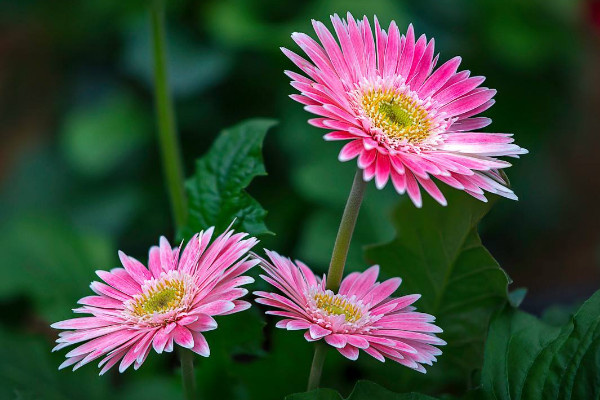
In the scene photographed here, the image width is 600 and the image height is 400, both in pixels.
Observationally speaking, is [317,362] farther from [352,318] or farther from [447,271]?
[447,271]

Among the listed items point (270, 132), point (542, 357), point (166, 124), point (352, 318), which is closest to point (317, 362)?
point (352, 318)

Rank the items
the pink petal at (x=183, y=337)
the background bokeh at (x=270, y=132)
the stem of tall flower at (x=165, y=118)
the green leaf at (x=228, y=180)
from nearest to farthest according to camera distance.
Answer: the pink petal at (x=183, y=337) < the green leaf at (x=228, y=180) < the stem of tall flower at (x=165, y=118) < the background bokeh at (x=270, y=132)

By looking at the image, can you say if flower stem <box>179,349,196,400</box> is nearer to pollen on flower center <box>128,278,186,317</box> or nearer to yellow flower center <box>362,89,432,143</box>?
pollen on flower center <box>128,278,186,317</box>

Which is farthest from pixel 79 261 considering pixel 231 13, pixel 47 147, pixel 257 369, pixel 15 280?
pixel 47 147

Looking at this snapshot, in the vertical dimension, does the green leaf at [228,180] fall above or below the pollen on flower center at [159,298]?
above

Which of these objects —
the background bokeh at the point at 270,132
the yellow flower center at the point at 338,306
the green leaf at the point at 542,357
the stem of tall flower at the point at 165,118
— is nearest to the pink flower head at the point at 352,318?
the yellow flower center at the point at 338,306

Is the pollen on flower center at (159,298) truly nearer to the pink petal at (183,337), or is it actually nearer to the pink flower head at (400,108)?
the pink petal at (183,337)
